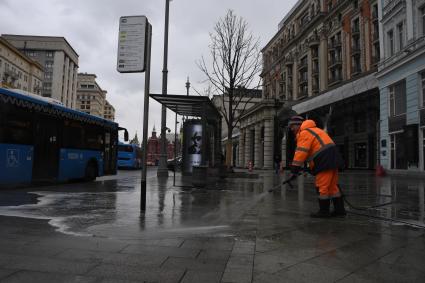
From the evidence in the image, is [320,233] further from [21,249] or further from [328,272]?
[21,249]

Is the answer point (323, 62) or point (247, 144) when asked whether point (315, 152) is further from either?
point (247, 144)

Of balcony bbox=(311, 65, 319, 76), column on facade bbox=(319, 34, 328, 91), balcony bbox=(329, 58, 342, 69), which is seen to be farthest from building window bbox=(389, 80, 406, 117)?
balcony bbox=(311, 65, 319, 76)

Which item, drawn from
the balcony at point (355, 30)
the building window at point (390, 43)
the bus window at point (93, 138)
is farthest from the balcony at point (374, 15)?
the bus window at point (93, 138)

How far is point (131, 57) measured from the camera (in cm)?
656

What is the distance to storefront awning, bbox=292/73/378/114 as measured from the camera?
90.6ft

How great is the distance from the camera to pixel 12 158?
10938 millimetres

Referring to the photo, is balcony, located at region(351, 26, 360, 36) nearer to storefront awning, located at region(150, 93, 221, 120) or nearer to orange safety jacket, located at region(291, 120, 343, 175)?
storefront awning, located at region(150, 93, 221, 120)

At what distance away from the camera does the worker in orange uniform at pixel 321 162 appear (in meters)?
6.04

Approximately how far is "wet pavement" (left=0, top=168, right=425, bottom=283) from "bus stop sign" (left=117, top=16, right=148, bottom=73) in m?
2.60

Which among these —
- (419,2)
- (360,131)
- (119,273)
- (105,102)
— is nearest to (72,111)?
(119,273)

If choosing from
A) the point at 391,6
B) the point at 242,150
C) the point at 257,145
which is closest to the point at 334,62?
the point at 257,145

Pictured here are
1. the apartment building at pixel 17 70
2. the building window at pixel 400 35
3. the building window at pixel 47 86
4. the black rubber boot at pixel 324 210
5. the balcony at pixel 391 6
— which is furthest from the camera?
the building window at pixel 47 86

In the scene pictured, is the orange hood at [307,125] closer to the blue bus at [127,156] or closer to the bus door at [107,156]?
the bus door at [107,156]

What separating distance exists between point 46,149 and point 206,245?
10.00 metres
